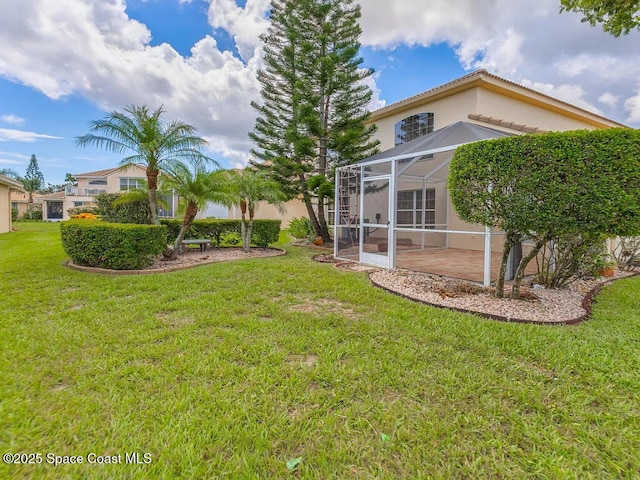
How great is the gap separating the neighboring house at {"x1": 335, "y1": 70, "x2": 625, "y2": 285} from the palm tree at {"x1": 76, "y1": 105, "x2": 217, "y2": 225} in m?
4.57

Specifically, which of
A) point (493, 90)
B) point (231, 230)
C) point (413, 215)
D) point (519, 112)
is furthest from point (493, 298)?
point (519, 112)

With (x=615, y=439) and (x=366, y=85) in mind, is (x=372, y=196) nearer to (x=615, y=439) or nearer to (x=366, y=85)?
(x=366, y=85)

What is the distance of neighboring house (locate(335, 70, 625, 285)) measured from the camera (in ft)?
24.3

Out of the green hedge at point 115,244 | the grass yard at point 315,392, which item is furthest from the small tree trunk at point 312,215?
the grass yard at point 315,392

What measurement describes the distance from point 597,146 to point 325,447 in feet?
14.4

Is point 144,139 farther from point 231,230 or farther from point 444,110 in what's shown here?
point 444,110

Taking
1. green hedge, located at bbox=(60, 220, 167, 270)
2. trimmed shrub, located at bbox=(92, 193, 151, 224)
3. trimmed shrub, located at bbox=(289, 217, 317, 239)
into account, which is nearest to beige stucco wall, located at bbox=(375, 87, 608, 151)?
trimmed shrub, located at bbox=(289, 217, 317, 239)

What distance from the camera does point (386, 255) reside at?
768 centimetres

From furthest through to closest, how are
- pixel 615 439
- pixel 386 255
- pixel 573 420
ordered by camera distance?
1. pixel 386 255
2. pixel 573 420
3. pixel 615 439

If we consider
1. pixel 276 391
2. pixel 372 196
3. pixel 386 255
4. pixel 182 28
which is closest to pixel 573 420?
pixel 276 391

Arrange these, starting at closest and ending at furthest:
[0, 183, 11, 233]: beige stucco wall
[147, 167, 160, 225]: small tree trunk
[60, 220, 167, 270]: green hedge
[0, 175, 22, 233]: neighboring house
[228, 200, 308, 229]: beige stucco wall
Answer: [60, 220, 167, 270]: green hedge, [147, 167, 160, 225]: small tree trunk, [0, 175, 22, 233]: neighboring house, [0, 183, 11, 233]: beige stucco wall, [228, 200, 308, 229]: beige stucco wall

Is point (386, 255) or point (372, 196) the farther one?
point (372, 196)

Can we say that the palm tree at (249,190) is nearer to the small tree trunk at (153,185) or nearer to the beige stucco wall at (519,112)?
the small tree trunk at (153,185)

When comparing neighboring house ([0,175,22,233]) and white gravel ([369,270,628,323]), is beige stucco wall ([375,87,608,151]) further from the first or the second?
neighboring house ([0,175,22,233])
